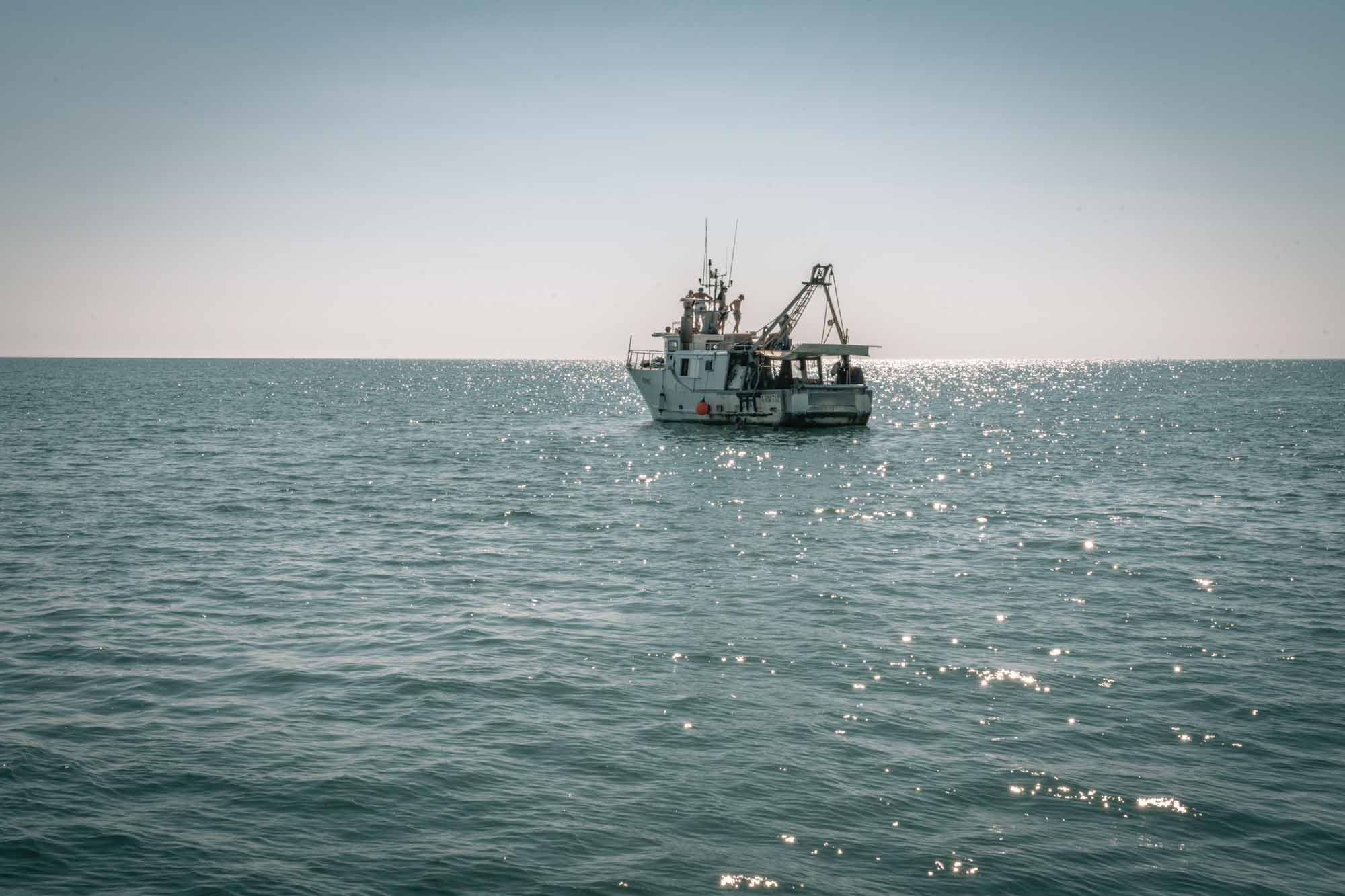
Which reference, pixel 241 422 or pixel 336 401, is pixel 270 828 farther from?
pixel 336 401

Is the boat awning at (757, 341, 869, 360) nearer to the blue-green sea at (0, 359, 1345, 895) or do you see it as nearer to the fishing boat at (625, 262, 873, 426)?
the fishing boat at (625, 262, 873, 426)

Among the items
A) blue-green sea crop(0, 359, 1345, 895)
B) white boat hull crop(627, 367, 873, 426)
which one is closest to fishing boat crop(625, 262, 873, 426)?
white boat hull crop(627, 367, 873, 426)

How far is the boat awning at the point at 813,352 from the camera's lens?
201ft

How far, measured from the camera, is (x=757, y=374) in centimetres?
6372

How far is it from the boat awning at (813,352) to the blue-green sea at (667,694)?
27.0m

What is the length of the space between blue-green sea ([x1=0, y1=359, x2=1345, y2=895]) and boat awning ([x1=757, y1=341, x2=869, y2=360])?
88.4ft

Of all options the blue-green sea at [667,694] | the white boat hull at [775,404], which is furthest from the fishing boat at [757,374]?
the blue-green sea at [667,694]

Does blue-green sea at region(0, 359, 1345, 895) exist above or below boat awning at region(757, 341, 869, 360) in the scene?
below

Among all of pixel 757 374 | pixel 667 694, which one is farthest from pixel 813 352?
pixel 667 694

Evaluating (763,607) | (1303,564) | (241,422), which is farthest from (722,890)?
(241,422)

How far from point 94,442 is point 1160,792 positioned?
6027 cm

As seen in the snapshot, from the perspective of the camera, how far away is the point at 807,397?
2488 inches

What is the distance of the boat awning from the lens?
201 feet

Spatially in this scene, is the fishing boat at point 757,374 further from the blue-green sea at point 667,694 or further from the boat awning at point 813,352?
the blue-green sea at point 667,694
